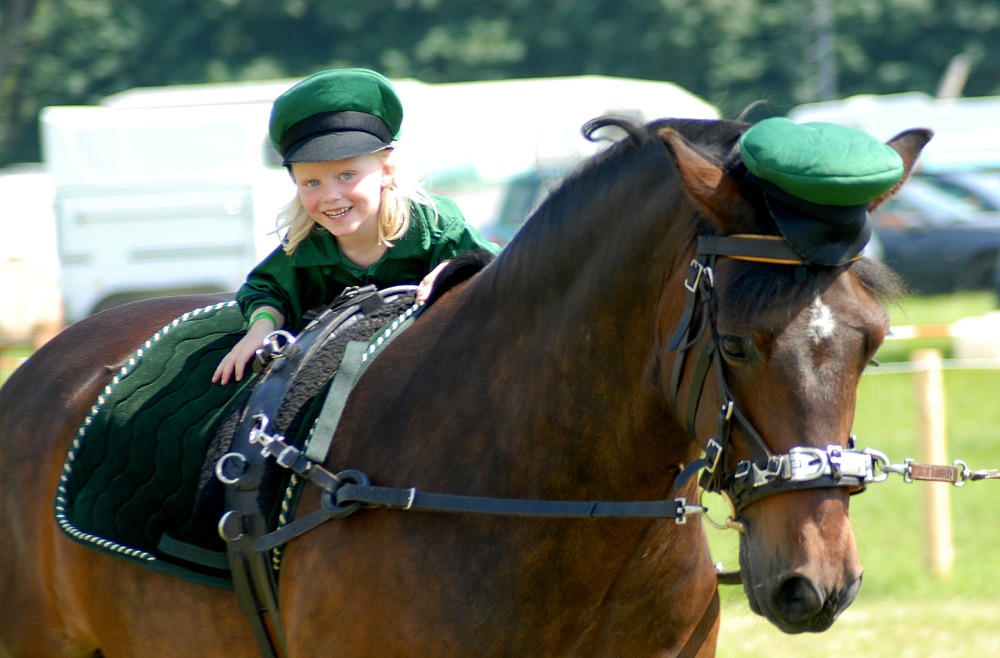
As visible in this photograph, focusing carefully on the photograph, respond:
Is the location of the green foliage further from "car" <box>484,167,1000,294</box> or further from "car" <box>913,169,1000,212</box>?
"car" <box>484,167,1000,294</box>

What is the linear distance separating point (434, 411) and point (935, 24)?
3029 cm

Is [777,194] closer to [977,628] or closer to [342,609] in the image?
[342,609]

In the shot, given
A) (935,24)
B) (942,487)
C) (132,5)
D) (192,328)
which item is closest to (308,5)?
(132,5)

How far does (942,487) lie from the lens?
282 inches

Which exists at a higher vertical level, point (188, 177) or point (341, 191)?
point (341, 191)

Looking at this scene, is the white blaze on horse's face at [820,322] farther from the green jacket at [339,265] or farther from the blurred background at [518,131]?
the green jacket at [339,265]

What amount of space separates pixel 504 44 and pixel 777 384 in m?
28.6

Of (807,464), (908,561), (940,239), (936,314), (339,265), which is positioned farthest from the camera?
(940,239)

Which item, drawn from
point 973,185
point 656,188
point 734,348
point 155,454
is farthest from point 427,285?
point 973,185

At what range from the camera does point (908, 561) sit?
7.87 m

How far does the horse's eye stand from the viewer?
2.45m

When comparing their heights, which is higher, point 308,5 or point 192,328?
point 192,328

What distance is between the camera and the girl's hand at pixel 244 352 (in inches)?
135

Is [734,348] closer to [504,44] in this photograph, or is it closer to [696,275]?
[696,275]
